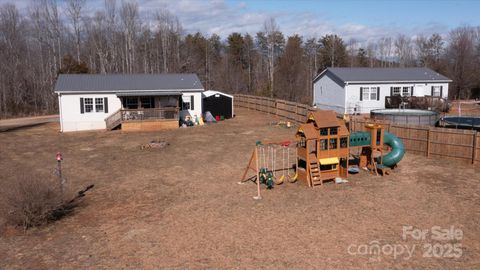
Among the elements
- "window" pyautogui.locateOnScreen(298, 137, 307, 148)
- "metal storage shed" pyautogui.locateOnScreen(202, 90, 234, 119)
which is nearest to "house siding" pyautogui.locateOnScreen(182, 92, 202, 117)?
"metal storage shed" pyautogui.locateOnScreen(202, 90, 234, 119)

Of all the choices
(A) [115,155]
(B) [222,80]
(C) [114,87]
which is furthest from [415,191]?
(B) [222,80]

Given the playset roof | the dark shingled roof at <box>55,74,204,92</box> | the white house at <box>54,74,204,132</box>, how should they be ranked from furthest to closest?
the dark shingled roof at <box>55,74,204,92</box> → the white house at <box>54,74,204,132</box> → the playset roof

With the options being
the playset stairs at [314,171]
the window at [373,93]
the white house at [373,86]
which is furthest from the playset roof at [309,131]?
the window at [373,93]

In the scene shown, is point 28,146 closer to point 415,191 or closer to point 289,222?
point 289,222

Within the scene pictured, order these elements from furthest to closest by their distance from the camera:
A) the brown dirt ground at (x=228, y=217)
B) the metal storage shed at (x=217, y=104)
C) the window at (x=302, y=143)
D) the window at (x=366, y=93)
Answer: the window at (x=366, y=93), the metal storage shed at (x=217, y=104), the window at (x=302, y=143), the brown dirt ground at (x=228, y=217)

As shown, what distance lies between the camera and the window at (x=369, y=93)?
118ft

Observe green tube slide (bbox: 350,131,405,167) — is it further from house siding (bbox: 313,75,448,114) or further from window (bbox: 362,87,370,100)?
window (bbox: 362,87,370,100)

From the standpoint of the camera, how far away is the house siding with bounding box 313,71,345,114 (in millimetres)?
36156

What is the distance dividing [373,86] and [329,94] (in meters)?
4.26

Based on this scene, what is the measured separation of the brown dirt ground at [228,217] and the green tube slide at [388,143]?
0.57 m

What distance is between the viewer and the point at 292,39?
247ft

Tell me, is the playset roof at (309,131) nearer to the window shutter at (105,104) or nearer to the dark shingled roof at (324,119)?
the dark shingled roof at (324,119)

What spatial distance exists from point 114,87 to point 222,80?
37992mm

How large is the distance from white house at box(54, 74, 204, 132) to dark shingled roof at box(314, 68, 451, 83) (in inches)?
525
